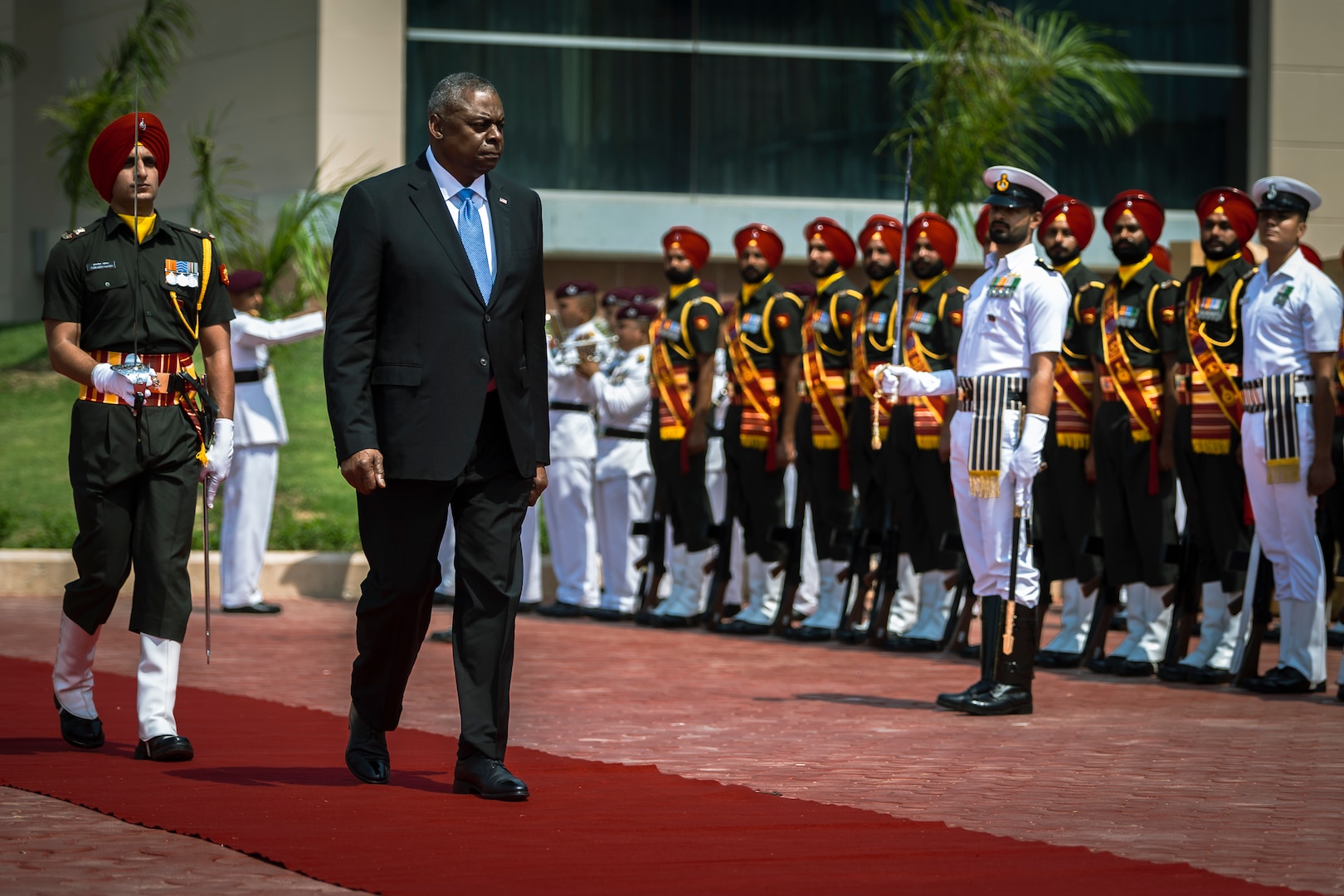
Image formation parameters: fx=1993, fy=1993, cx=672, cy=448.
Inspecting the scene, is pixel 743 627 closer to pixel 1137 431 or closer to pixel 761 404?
pixel 761 404

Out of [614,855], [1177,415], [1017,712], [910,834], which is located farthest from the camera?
[1177,415]

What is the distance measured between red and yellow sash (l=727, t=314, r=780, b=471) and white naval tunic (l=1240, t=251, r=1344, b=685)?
3.51 metres

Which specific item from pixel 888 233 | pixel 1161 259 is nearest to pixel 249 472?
pixel 888 233

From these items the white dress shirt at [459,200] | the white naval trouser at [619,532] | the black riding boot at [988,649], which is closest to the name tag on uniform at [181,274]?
the white dress shirt at [459,200]

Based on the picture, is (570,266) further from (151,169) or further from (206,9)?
(151,169)

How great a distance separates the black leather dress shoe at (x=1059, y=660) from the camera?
10758 millimetres

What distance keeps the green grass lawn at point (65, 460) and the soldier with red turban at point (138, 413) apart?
7663 mm

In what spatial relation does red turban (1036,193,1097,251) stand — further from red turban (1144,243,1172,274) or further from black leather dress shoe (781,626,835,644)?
black leather dress shoe (781,626,835,644)

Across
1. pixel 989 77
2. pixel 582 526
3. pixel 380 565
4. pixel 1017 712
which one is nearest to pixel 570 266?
pixel 989 77

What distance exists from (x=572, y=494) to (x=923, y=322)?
338 centimetres

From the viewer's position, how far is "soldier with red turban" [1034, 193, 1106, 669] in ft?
34.9

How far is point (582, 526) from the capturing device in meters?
13.7

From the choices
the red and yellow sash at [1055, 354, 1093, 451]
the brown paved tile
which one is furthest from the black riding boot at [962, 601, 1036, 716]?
the brown paved tile

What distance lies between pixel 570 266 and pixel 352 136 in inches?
115
